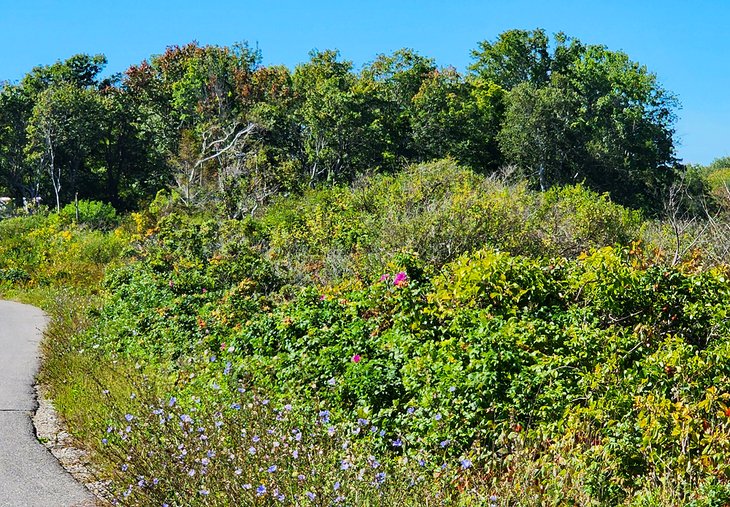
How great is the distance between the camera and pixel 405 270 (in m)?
8.59

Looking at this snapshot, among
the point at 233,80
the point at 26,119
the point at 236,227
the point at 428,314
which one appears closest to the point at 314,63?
the point at 233,80

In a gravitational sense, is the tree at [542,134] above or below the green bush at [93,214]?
above

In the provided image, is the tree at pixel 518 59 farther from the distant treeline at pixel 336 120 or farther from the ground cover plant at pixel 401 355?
the ground cover plant at pixel 401 355

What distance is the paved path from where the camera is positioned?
520cm

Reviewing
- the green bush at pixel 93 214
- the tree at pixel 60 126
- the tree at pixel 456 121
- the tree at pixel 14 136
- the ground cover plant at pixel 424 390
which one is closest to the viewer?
the ground cover plant at pixel 424 390

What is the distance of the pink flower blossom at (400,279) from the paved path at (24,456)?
12.3ft

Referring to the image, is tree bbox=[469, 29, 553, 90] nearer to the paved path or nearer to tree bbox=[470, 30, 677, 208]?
tree bbox=[470, 30, 677, 208]

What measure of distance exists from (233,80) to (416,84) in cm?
1120


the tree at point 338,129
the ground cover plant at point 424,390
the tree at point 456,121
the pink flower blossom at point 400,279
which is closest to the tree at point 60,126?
the tree at point 338,129

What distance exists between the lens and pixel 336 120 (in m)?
39.5

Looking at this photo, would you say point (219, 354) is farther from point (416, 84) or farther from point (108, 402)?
point (416, 84)

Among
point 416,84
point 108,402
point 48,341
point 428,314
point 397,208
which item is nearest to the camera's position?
point 108,402

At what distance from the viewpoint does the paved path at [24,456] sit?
5.20 metres

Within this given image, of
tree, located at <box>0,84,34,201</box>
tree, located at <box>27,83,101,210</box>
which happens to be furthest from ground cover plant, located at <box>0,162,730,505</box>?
tree, located at <box>0,84,34,201</box>
